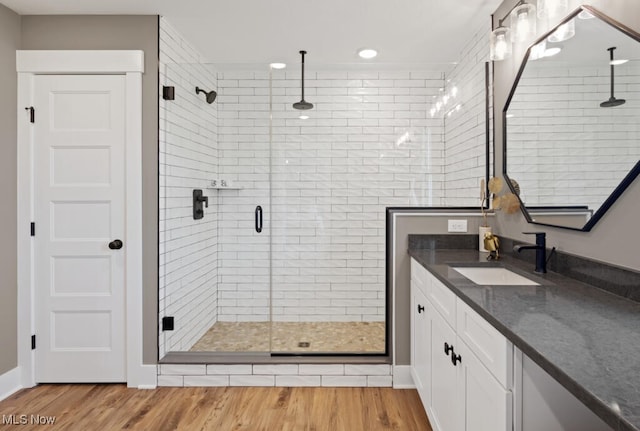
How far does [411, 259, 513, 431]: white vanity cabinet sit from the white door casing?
74.9 inches

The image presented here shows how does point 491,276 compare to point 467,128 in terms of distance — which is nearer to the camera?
point 491,276

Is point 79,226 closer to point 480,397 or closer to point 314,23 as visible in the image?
point 314,23

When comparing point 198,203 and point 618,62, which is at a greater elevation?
point 618,62

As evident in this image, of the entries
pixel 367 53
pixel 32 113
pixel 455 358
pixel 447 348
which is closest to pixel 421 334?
pixel 447 348

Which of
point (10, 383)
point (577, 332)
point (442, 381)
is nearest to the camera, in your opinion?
point (577, 332)

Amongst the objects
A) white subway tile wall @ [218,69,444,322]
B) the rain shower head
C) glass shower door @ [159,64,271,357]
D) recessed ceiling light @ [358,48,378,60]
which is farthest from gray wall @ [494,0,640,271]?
glass shower door @ [159,64,271,357]

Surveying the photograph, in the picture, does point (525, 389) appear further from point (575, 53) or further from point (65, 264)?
point (65, 264)

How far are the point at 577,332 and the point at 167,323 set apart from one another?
260 cm

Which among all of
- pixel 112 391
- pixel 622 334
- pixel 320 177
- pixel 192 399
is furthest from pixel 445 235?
pixel 112 391

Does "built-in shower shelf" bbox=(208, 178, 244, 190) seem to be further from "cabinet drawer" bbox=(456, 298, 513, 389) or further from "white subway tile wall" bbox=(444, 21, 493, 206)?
"cabinet drawer" bbox=(456, 298, 513, 389)

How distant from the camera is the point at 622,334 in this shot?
1.07 metres

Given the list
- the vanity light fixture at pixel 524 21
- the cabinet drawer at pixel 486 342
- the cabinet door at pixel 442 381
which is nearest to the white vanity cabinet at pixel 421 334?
the cabinet door at pixel 442 381

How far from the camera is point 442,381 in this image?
183cm

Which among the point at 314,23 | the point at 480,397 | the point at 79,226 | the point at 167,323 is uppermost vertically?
the point at 314,23
